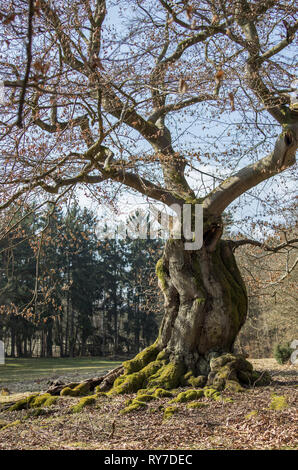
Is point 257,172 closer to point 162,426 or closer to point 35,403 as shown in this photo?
point 162,426

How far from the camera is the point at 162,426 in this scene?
244 inches

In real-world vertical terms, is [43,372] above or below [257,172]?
below

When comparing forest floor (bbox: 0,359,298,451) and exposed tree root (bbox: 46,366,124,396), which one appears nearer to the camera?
forest floor (bbox: 0,359,298,451)

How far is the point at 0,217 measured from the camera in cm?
891

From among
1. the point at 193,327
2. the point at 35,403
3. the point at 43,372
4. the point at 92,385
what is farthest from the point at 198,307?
the point at 43,372

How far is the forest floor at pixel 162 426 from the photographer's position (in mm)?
5188

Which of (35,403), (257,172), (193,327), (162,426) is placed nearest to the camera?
(162,426)

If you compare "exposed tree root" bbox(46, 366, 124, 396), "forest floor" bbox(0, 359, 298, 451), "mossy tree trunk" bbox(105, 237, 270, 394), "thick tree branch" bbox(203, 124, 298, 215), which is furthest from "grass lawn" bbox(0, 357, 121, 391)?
"thick tree branch" bbox(203, 124, 298, 215)

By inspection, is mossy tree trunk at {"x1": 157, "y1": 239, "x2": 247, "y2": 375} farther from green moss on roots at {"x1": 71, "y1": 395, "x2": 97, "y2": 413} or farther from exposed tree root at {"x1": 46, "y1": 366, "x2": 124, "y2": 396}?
green moss on roots at {"x1": 71, "y1": 395, "x2": 97, "y2": 413}

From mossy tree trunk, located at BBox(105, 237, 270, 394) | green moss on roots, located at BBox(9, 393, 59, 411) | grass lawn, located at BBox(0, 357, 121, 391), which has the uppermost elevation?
mossy tree trunk, located at BBox(105, 237, 270, 394)

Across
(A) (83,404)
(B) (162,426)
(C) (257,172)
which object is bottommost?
(A) (83,404)

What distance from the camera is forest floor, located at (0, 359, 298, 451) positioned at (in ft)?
Answer: 17.0
